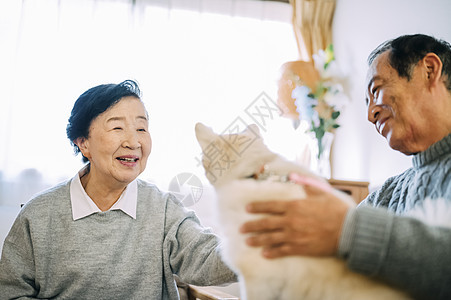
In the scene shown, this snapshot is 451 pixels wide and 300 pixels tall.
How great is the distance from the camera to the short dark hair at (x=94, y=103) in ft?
4.52

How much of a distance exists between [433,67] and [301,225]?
619 millimetres

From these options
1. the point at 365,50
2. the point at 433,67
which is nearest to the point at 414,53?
the point at 433,67

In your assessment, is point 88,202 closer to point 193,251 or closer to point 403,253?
point 193,251

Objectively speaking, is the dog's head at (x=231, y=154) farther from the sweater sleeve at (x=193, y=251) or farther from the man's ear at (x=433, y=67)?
the man's ear at (x=433, y=67)

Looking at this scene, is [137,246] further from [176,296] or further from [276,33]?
[276,33]

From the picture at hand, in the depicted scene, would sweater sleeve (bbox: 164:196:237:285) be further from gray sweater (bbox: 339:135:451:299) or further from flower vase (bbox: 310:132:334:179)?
flower vase (bbox: 310:132:334:179)

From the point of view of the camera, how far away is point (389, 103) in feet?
3.38

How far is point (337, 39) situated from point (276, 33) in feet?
1.69

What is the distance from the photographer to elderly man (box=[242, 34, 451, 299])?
645 millimetres

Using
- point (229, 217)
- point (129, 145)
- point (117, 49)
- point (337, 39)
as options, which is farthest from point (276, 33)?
point (229, 217)

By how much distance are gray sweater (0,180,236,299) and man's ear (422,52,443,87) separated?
2.66 ft

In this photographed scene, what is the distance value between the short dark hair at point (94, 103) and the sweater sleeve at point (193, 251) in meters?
0.44

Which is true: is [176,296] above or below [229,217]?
below

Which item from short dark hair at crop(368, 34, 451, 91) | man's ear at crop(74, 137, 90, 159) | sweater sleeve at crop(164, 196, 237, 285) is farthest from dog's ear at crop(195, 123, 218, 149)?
man's ear at crop(74, 137, 90, 159)
